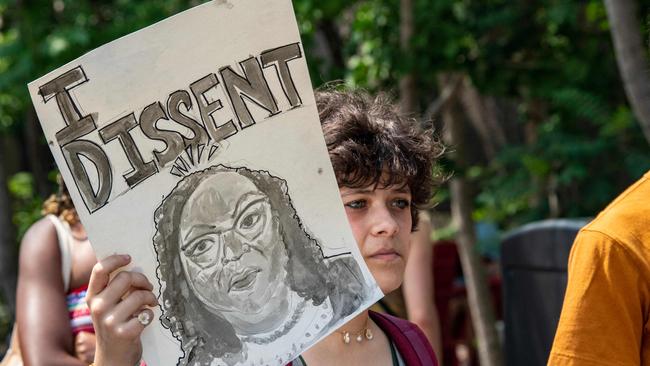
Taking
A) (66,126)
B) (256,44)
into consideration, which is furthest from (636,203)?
(66,126)

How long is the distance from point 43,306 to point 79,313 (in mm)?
114

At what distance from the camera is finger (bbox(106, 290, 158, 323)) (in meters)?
1.68

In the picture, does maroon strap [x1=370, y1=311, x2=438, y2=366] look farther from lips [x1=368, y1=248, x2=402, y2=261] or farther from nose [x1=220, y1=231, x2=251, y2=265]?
nose [x1=220, y1=231, x2=251, y2=265]

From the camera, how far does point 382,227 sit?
82.4 inches

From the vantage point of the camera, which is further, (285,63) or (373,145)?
(373,145)

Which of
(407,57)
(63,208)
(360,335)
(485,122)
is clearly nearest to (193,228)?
(360,335)

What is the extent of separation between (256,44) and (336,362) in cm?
71

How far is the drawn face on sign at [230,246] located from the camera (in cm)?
177

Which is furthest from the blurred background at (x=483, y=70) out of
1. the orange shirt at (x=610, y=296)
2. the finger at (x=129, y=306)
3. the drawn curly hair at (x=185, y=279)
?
the finger at (x=129, y=306)

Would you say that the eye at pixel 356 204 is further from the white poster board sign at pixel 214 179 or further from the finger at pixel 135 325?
the finger at pixel 135 325

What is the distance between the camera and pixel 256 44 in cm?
178

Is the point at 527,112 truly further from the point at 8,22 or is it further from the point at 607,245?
the point at 607,245

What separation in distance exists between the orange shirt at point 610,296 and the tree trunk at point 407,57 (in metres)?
3.37

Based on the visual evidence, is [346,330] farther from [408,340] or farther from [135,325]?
[135,325]
